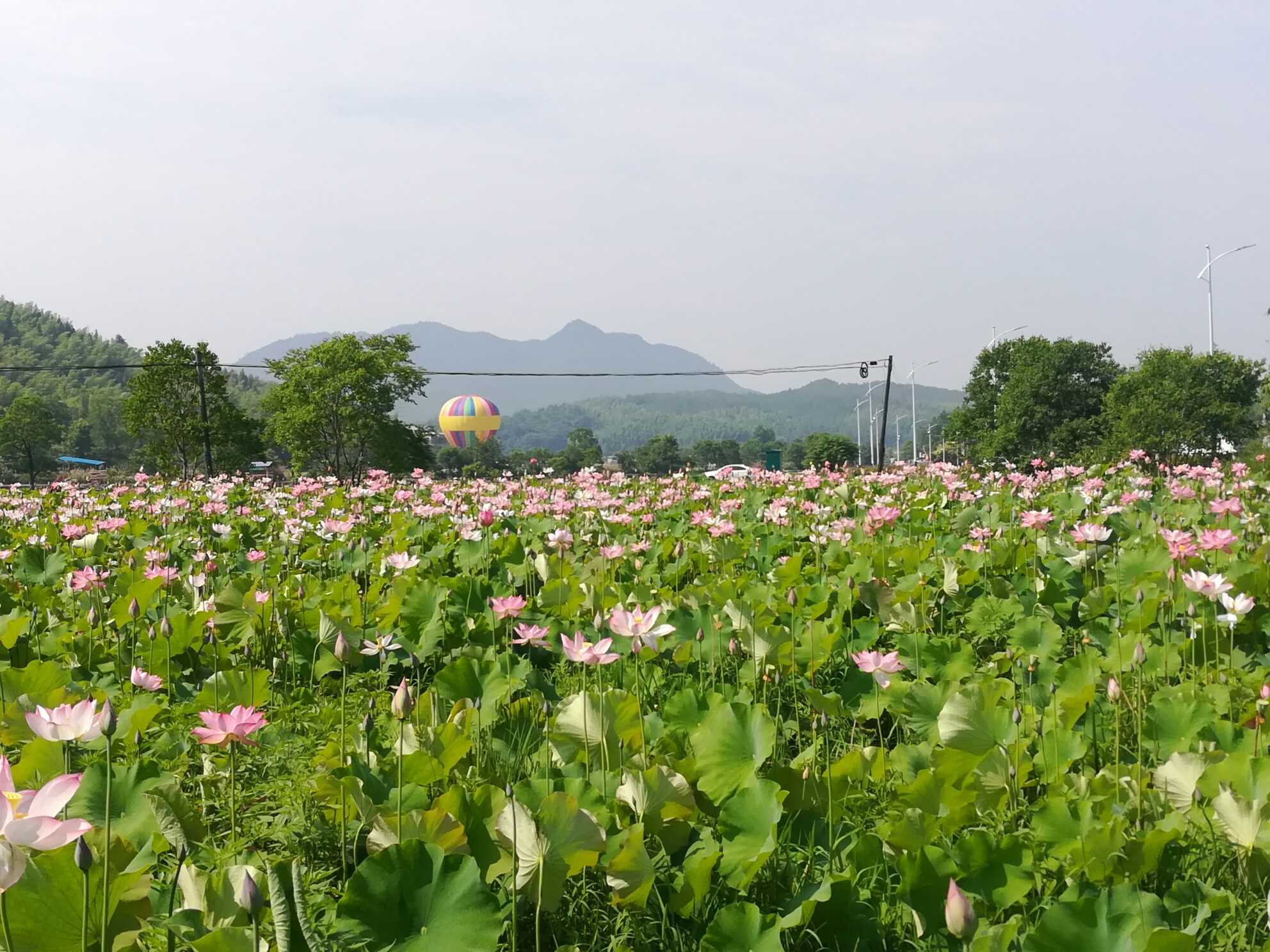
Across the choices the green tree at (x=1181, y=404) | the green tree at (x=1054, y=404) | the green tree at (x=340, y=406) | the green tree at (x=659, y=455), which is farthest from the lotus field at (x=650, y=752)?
the green tree at (x=659, y=455)

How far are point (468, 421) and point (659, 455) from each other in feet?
170

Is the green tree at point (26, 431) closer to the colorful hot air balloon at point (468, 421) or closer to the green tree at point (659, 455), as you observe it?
the colorful hot air balloon at point (468, 421)

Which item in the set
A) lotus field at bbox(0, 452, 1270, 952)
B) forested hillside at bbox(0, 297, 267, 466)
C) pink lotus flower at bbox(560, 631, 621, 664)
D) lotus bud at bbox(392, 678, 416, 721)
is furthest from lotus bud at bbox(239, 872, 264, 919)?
forested hillside at bbox(0, 297, 267, 466)

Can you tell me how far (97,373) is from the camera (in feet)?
545

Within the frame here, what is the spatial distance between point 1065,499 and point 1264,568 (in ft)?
9.13

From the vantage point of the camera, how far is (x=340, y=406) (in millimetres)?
45594

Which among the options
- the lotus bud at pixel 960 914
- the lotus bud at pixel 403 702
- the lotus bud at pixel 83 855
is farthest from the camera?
the lotus bud at pixel 403 702

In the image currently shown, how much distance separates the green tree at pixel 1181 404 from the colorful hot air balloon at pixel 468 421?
4530 cm

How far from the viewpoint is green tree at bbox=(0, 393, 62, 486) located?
77062 mm

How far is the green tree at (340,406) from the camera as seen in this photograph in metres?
45.2

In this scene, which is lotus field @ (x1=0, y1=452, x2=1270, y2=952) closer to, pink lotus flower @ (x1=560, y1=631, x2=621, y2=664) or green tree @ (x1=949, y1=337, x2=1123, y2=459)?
pink lotus flower @ (x1=560, y1=631, x2=621, y2=664)

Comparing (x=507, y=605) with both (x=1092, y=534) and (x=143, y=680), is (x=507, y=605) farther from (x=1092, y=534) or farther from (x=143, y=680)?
(x=1092, y=534)

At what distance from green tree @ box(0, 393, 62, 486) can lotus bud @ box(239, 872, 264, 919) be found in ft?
286

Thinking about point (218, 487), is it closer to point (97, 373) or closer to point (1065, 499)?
point (1065, 499)
